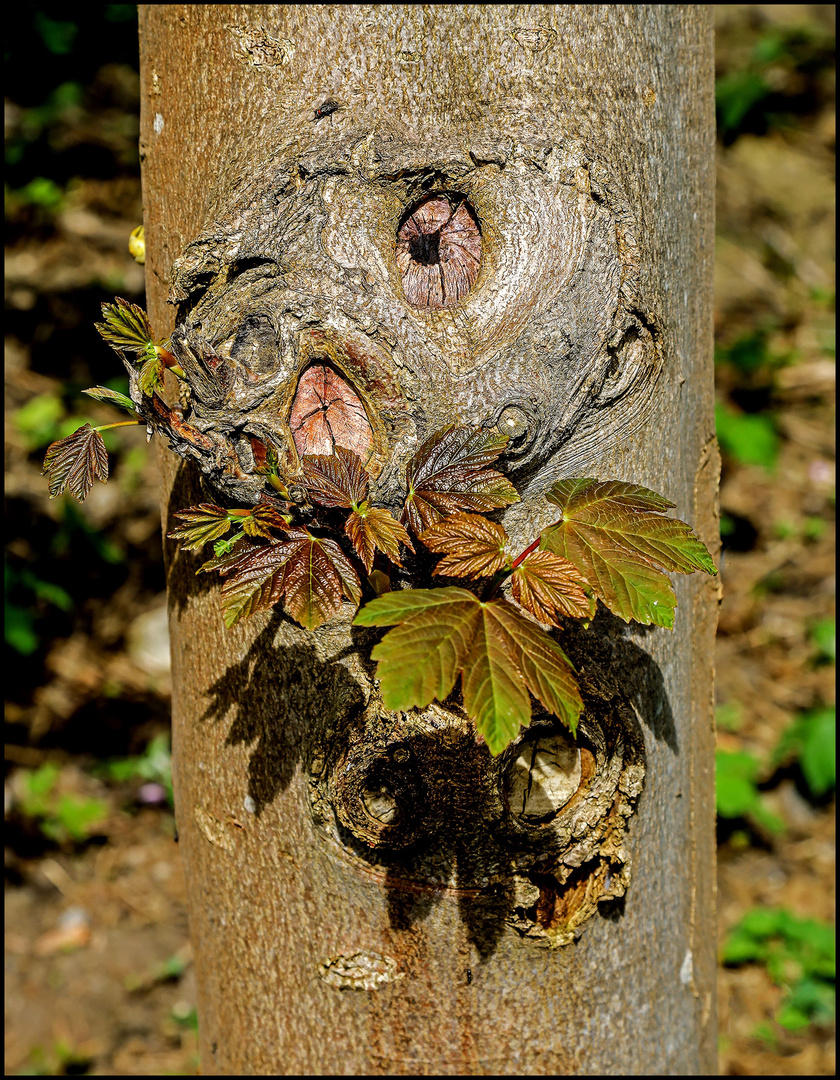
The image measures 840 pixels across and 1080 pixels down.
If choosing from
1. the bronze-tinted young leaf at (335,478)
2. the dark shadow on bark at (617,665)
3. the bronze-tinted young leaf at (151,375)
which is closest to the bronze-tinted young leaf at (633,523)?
the dark shadow on bark at (617,665)

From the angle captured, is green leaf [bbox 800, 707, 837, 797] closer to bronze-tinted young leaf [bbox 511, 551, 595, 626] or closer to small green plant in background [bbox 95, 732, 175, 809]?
small green plant in background [bbox 95, 732, 175, 809]

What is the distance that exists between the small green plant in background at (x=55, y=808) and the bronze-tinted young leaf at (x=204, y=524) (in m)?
2.59

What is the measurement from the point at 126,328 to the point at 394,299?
320mm

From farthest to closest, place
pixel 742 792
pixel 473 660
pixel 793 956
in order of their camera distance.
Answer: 1. pixel 742 792
2. pixel 793 956
3. pixel 473 660

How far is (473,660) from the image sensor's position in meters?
0.83

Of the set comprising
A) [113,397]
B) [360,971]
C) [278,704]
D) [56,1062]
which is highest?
[113,397]

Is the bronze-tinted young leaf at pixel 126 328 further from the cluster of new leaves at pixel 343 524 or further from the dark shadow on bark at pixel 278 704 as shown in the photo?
the dark shadow on bark at pixel 278 704

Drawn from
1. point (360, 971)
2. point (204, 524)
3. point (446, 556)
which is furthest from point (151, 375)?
point (360, 971)

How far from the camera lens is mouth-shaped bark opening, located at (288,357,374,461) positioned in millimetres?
954

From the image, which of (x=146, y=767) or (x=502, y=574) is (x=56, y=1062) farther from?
(x=502, y=574)

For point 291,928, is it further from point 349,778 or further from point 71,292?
point 71,292

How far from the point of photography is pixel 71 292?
3584mm

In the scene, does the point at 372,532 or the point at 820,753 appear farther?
the point at 820,753

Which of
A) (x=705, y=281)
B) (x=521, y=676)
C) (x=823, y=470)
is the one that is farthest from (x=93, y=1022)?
(x=823, y=470)
